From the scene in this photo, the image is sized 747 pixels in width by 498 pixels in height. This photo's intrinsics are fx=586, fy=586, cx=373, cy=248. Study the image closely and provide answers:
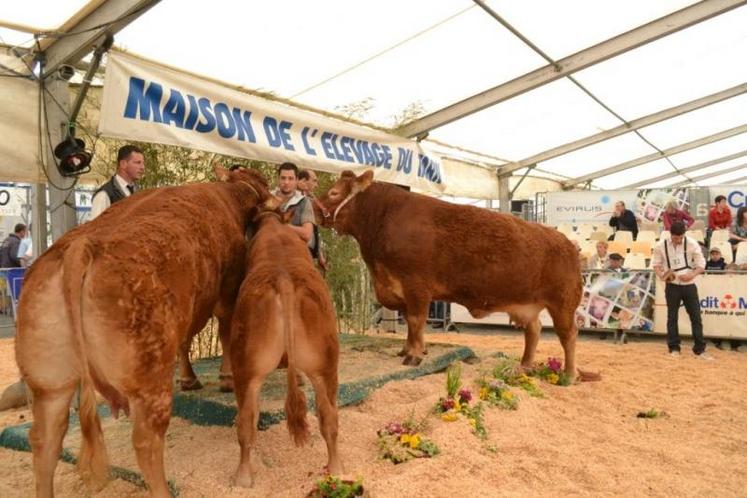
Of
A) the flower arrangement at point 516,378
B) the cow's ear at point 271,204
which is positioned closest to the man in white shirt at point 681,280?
the flower arrangement at point 516,378

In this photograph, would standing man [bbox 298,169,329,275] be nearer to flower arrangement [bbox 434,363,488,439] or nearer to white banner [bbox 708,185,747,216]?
flower arrangement [bbox 434,363,488,439]

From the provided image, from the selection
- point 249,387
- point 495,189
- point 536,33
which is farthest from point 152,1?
point 495,189

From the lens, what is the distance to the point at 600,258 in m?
10.3

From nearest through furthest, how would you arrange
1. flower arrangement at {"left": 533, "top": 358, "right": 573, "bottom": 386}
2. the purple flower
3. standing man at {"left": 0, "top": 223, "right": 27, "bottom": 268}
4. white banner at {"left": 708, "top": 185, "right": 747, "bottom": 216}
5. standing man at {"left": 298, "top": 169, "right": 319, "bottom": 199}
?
standing man at {"left": 298, "top": 169, "right": 319, "bottom": 199}, flower arrangement at {"left": 533, "top": 358, "right": 573, "bottom": 386}, the purple flower, standing man at {"left": 0, "top": 223, "right": 27, "bottom": 268}, white banner at {"left": 708, "top": 185, "right": 747, "bottom": 216}

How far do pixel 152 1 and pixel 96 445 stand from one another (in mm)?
3270

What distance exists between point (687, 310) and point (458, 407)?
17.2ft

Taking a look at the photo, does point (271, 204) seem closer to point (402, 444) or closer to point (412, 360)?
point (402, 444)

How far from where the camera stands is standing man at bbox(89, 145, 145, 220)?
13.5 feet

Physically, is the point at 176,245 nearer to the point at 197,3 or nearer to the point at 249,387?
the point at 249,387

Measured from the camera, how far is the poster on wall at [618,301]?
901cm

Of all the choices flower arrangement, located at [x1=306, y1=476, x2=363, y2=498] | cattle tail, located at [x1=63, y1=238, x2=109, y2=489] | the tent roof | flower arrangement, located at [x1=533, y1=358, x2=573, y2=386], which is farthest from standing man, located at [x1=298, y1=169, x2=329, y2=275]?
cattle tail, located at [x1=63, y1=238, x2=109, y2=489]

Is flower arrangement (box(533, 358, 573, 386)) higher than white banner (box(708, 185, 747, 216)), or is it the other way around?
white banner (box(708, 185, 747, 216))

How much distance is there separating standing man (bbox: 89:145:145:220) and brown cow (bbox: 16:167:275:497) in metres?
1.47

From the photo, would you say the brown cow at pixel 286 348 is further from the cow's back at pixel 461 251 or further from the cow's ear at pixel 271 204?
the cow's back at pixel 461 251
